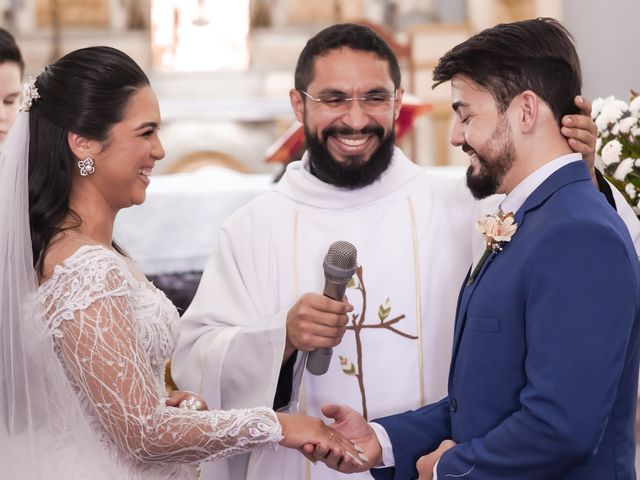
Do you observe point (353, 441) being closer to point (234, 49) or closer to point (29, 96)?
point (29, 96)

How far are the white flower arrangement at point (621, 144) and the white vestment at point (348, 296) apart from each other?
1.29 ft

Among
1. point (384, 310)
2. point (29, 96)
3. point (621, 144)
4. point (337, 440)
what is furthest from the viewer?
point (384, 310)

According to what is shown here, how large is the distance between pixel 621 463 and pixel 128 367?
45.5 inches

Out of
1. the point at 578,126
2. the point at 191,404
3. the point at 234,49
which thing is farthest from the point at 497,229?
the point at 234,49

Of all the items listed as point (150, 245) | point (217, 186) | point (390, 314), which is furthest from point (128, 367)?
point (217, 186)

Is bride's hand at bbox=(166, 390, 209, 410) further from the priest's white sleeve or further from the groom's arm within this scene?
the groom's arm

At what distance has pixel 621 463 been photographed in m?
2.17

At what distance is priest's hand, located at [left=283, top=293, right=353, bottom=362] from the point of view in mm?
2639

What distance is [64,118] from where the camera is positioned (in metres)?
2.46

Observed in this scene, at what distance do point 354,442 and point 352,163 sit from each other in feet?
3.35

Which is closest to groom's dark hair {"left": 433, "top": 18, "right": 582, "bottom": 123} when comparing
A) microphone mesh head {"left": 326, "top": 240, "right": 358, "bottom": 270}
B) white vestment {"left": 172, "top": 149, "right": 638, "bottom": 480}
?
microphone mesh head {"left": 326, "top": 240, "right": 358, "bottom": 270}

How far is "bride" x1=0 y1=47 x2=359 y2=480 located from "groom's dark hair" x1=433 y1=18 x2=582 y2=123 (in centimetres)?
88

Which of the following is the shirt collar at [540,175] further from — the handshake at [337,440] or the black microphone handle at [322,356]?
the handshake at [337,440]

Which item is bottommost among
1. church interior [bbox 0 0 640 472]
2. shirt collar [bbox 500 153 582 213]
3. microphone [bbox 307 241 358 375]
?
microphone [bbox 307 241 358 375]
